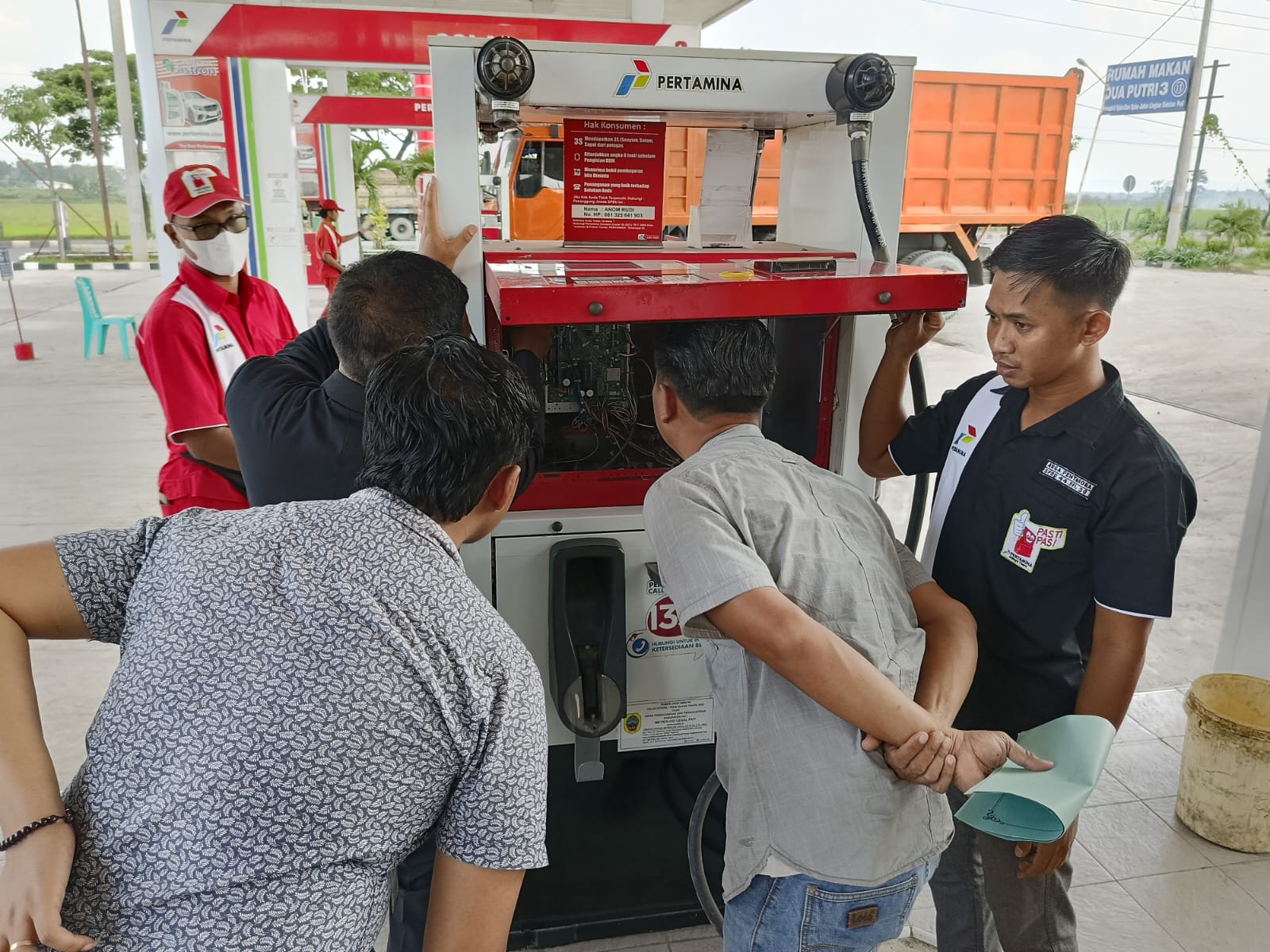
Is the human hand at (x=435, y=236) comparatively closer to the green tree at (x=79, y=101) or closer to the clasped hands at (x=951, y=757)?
the clasped hands at (x=951, y=757)

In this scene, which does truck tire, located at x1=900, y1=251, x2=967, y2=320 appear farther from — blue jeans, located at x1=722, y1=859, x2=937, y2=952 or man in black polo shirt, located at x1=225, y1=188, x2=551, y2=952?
blue jeans, located at x1=722, y1=859, x2=937, y2=952

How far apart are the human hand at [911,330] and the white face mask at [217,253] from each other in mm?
1782

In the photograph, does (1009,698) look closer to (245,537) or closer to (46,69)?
(245,537)

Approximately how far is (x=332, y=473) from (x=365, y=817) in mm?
718

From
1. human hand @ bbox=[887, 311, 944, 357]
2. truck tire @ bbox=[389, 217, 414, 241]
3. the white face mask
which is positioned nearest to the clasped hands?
human hand @ bbox=[887, 311, 944, 357]

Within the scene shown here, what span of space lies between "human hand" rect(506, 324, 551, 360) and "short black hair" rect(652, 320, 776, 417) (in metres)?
0.39

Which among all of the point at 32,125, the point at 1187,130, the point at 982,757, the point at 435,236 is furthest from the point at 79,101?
the point at 982,757

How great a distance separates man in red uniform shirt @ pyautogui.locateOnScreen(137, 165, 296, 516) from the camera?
86.5 inches

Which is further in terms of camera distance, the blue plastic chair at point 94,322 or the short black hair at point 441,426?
the blue plastic chair at point 94,322

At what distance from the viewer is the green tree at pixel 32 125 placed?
1728cm

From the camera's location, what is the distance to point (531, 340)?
5.55 feet

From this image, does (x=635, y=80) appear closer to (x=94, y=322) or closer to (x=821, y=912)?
(x=821, y=912)

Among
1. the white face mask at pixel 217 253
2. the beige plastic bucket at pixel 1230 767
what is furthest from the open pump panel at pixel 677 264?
the beige plastic bucket at pixel 1230 767

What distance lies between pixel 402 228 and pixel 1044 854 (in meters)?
16.5
